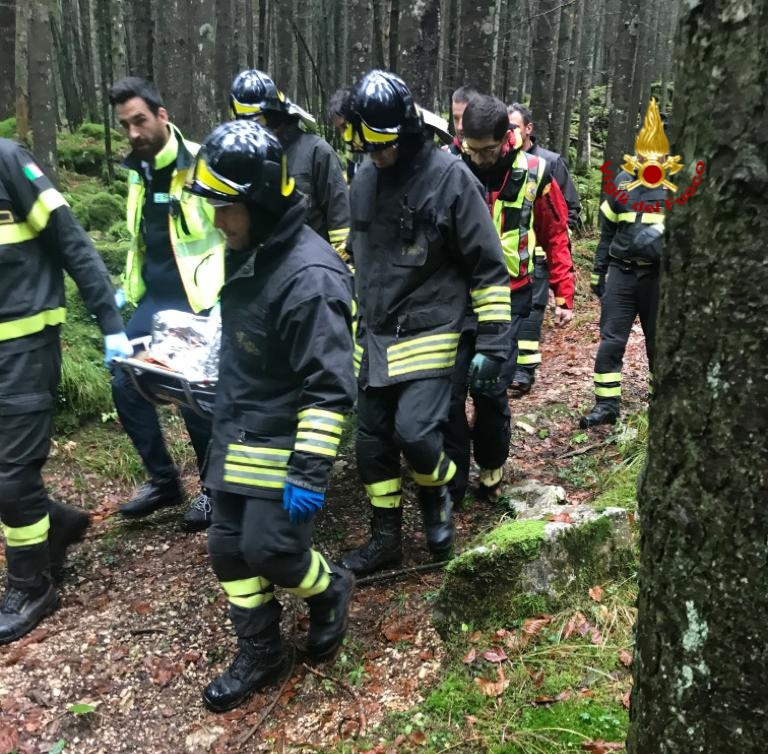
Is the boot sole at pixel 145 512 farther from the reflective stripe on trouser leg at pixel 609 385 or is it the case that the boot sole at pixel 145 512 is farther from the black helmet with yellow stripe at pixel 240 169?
the reflective stripe on trouser leg at pixel 609 385

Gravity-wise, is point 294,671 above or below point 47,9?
below

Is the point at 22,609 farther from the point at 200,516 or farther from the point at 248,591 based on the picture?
the point at 248,591

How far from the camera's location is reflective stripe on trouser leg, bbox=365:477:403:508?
4086mm

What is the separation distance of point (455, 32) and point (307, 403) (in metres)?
17.0

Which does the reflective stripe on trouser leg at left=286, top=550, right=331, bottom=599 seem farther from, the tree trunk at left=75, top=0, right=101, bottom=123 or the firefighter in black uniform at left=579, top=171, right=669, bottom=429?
the tree trunk at left=75, top=0, right=101, bottom=123

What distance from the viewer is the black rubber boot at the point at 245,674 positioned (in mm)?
3242

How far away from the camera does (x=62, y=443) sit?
570cm

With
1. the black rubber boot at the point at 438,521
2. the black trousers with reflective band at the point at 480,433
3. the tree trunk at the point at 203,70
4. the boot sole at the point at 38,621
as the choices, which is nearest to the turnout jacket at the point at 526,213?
the black trousers with reflective band at the point at 480,433

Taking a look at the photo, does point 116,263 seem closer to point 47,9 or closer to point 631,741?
point 47,9

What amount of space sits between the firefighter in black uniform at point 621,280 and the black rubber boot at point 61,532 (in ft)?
13.3

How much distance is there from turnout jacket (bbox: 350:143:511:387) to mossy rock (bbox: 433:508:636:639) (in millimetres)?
1004

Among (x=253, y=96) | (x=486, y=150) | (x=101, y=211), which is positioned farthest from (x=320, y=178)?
(x=101, y=211)

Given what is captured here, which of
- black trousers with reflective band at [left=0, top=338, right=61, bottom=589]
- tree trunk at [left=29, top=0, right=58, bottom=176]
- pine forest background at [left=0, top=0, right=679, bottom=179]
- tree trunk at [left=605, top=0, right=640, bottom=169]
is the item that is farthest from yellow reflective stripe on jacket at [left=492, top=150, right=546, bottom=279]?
tree trunk at [left=605, top=0, right=640, bottom=169]

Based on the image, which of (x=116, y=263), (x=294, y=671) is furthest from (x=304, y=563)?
(x=116, y=263)
